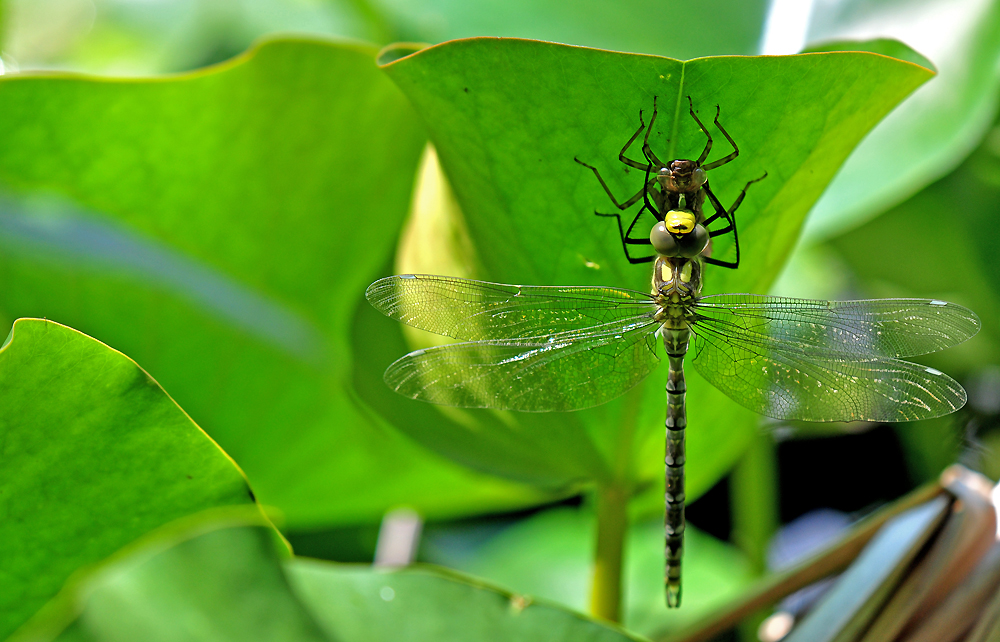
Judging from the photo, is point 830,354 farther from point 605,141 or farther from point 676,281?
point 605,141

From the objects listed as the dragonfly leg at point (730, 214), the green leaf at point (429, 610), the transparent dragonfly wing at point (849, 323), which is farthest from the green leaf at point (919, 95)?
the green leaf at point (429, 610)

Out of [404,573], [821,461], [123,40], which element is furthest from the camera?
[123,40]

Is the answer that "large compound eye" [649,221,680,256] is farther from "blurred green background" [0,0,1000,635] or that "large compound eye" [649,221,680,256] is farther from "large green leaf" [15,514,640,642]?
"large green leaf" [15,514,640,642]

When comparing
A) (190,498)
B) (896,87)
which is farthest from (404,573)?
(896,87)

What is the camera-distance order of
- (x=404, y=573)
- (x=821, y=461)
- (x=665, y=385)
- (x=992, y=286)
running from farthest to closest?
(x=821, y=461) < (x=992, y=286) < (x=665, y=385) < (x=404, y=573)

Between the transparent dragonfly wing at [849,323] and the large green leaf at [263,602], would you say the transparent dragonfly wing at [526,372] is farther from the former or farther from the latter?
the large green leaf at [263,602]

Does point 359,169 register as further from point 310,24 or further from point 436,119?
point 310,24

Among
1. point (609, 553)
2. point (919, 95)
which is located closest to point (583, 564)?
point (609, 553)
